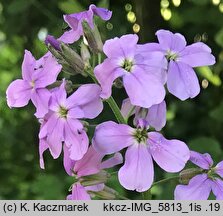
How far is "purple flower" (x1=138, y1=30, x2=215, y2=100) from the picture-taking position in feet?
2.36

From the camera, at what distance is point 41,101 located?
0.71 metres

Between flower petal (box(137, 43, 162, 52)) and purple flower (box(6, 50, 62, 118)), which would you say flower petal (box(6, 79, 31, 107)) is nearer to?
purple flower (box(6, 50, 62, 118))

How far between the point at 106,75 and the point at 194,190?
0.55 ft

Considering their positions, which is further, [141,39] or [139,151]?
[141,39]

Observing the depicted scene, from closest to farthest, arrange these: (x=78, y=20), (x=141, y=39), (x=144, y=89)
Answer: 1. (x=144, y=89)
2. (x=78, y=20)
3. (x=141, y=39)

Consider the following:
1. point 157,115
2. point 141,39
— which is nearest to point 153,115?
point 157,115

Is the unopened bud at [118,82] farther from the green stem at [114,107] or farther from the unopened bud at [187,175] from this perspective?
the unopened bud at [187,175]

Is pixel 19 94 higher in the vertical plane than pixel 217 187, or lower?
higher

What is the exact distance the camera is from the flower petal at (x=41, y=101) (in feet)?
2.33

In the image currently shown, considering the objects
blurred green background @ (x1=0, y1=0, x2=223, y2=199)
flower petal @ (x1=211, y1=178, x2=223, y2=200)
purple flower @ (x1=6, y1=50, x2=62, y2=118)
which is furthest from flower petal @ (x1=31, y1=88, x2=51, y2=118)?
blurred green background @ (x1=0, y1=0, x2=223, y2=199)

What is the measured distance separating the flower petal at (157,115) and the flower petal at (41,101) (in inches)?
4.6
